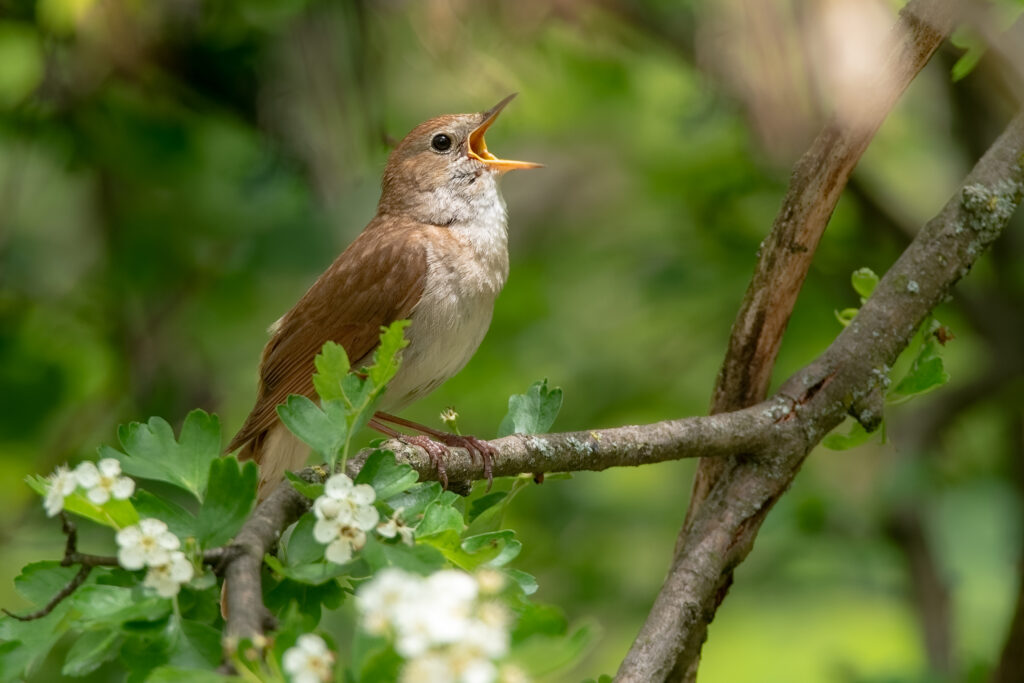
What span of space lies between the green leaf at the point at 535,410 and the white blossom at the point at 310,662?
1247 millimetres

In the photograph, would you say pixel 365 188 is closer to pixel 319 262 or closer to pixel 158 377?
pixel 319 262

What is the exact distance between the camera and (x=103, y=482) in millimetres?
1770

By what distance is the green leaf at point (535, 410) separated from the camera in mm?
2652

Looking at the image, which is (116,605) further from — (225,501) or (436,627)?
(436,627)

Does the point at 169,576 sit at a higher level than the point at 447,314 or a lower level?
lower

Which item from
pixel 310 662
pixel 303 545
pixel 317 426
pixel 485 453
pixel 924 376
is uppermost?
pixel 924 376

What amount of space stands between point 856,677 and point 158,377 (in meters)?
3.59

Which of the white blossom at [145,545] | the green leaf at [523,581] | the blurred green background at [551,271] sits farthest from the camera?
the blurred green background at [551,271]

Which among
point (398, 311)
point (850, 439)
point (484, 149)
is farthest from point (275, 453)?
point (850, 439)

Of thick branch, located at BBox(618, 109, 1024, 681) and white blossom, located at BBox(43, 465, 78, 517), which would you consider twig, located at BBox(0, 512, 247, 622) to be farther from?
thick branch, located at BBox(618, 109, 1024, 681)

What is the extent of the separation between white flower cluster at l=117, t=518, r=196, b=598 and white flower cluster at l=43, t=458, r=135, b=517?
0.22ft

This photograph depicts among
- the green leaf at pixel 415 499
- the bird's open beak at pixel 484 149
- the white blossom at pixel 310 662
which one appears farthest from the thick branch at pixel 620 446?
the bird's open beak at pixel 484 149

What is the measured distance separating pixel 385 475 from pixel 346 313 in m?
2.03

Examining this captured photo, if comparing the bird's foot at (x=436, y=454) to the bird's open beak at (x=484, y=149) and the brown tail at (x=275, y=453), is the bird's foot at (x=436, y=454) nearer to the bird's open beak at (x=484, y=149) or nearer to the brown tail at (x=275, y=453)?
the brown tail at (x=275, y=453)
